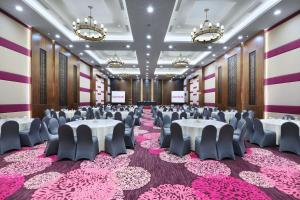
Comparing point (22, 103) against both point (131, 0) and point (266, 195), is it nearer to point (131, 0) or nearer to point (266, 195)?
point (131, 0)

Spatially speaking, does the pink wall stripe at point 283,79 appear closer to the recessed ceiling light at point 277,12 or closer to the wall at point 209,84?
the recessed ceiling light at point 277,12

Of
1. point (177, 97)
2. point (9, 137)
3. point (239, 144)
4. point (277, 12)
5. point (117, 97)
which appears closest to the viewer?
point (239, 144)

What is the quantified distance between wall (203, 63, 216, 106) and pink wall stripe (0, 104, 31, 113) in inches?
490

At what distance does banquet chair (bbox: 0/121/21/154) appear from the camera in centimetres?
467

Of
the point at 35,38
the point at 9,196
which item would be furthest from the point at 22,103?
the point at 9,196

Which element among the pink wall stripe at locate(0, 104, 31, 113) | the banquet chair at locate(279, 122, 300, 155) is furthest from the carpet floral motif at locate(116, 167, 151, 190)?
the pink wall stripe at locate(0, 104, 31, 113)

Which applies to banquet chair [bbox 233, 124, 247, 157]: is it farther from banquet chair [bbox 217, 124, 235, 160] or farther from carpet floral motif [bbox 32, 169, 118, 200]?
carpet floral motif [bbox 32, 169, 118, 200]

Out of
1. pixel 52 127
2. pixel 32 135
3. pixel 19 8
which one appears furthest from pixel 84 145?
pixel 19 8

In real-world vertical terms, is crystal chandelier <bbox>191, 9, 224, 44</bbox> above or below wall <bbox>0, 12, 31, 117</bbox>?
above

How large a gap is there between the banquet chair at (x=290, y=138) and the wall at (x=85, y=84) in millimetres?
12925

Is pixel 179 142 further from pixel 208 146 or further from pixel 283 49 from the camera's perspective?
pixel 283 49

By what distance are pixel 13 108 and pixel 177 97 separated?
21.0m

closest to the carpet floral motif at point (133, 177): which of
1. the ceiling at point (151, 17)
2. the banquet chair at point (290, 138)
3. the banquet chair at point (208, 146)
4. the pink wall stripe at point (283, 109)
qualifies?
the banquet chair at point (208, 146)

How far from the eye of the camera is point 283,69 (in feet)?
23.2
